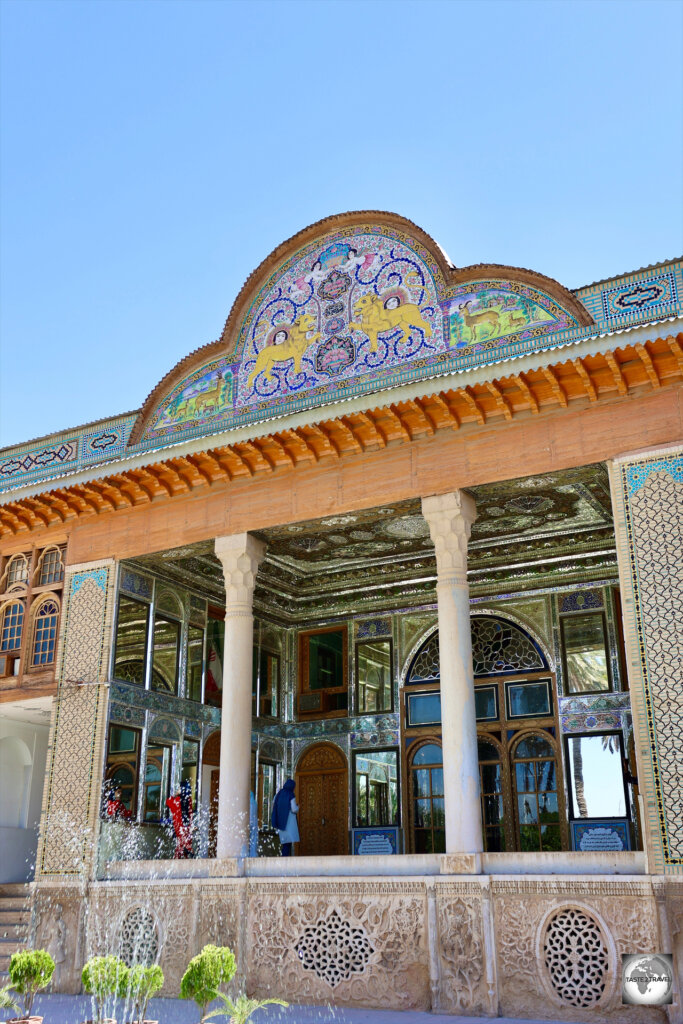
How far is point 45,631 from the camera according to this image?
11.4 m

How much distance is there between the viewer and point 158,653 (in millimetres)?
11844

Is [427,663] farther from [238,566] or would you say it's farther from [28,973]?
[28,973]

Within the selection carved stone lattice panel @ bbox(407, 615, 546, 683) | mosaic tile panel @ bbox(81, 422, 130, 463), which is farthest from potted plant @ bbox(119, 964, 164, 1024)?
mosaic tile panel @ bbox(81, 422, 130, 463)

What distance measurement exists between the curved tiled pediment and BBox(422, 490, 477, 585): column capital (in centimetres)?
155

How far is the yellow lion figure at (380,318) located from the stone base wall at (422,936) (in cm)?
545

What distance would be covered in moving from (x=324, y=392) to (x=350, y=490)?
4.72 feet

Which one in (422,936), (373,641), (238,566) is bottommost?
(422,936)

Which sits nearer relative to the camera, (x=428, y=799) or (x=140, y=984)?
(x=140, y=984)

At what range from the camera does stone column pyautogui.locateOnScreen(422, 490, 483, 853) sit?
8180 millimetres

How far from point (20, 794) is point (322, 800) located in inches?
157

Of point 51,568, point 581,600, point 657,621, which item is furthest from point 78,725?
point 657,621

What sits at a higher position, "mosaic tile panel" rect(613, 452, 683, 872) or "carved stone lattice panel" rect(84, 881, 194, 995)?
"mosaic tile panel" rect(613, 452, 683, 872)

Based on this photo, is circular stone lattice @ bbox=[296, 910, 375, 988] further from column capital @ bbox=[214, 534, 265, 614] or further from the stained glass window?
the stained glass window

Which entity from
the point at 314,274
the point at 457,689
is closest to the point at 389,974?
the point at 457,689
